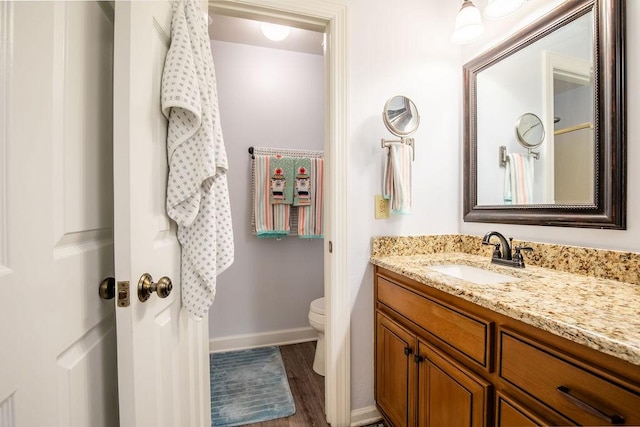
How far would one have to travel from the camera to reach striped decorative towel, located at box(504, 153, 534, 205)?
4.33 feet

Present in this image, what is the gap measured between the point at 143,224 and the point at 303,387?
1588 millimetres

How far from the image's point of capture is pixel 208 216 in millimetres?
865

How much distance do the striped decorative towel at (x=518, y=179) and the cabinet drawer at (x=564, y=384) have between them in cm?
86

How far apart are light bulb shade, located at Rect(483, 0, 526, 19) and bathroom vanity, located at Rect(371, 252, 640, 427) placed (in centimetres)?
115

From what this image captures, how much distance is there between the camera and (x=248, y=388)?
1.75 metres

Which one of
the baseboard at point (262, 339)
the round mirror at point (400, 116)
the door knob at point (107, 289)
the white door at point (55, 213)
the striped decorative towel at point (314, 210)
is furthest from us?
the striped decorative towel at point (314, 210)

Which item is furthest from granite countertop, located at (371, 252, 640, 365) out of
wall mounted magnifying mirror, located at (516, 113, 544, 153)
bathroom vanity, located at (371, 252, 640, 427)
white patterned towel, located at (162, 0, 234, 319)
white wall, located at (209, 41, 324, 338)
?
white wall, located at (209, 41, 324, 338)

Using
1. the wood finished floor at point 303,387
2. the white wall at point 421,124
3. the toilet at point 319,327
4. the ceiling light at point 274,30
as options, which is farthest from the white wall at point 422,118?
the ceiling light at point 274,30

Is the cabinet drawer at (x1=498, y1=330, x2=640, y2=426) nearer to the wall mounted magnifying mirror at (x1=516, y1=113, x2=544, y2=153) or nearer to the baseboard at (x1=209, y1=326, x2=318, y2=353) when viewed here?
the wall mounted magnifying mirror at (x1=516, y1=113, x2=544, y2=153)

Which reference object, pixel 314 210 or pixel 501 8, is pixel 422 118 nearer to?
pixel 501 8

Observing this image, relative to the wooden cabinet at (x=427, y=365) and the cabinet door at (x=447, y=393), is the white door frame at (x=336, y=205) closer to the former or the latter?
the wooden cabinet at (x=427, y=365)

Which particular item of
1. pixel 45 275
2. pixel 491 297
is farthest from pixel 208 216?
pixel 491 297

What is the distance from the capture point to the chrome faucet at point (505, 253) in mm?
1206

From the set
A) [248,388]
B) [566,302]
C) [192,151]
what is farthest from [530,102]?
[248,388]
